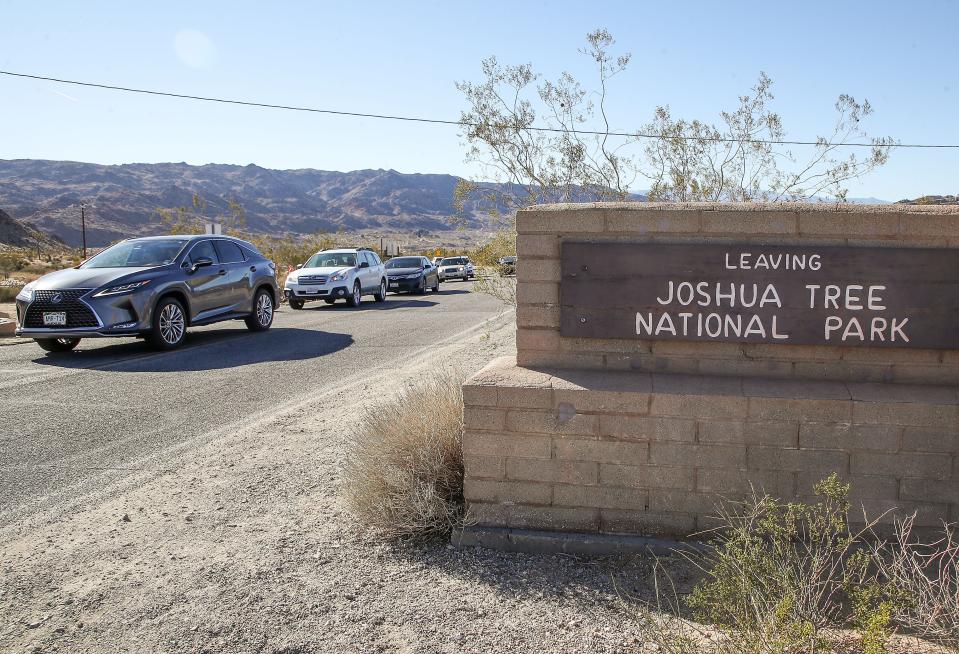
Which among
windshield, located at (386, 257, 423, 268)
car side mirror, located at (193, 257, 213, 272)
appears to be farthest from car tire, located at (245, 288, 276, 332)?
windshield, located at (386, 257, 423, 268)

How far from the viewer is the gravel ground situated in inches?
126

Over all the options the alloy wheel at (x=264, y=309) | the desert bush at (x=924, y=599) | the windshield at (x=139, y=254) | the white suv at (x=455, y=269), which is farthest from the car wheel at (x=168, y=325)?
the white suv at (x=455, y=269)

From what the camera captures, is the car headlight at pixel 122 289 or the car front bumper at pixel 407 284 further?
the car front bumper at pixel 407 284

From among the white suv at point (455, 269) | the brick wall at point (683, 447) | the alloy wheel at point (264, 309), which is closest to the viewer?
the brick wall at point (683, 447)

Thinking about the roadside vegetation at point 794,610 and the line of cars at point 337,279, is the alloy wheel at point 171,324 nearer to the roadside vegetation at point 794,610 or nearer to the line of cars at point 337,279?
the line of cars at point 337,279

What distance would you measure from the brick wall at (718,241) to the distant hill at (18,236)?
6537 centimetres

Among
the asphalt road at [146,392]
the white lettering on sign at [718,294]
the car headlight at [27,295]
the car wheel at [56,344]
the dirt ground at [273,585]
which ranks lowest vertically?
the dirt ground at [273,585]

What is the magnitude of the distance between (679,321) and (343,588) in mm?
2249

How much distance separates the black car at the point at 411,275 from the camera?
27.3 metres

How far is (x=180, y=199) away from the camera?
130 metres

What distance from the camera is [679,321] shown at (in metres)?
4.24

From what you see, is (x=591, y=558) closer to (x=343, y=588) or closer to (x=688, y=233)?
(x=343, y=588)

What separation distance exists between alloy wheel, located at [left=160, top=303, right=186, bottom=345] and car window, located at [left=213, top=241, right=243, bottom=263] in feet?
5.49

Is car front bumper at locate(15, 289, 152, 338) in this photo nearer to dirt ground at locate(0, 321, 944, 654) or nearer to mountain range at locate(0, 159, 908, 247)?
dirt ground at locate(0, 321, 944, 654)
